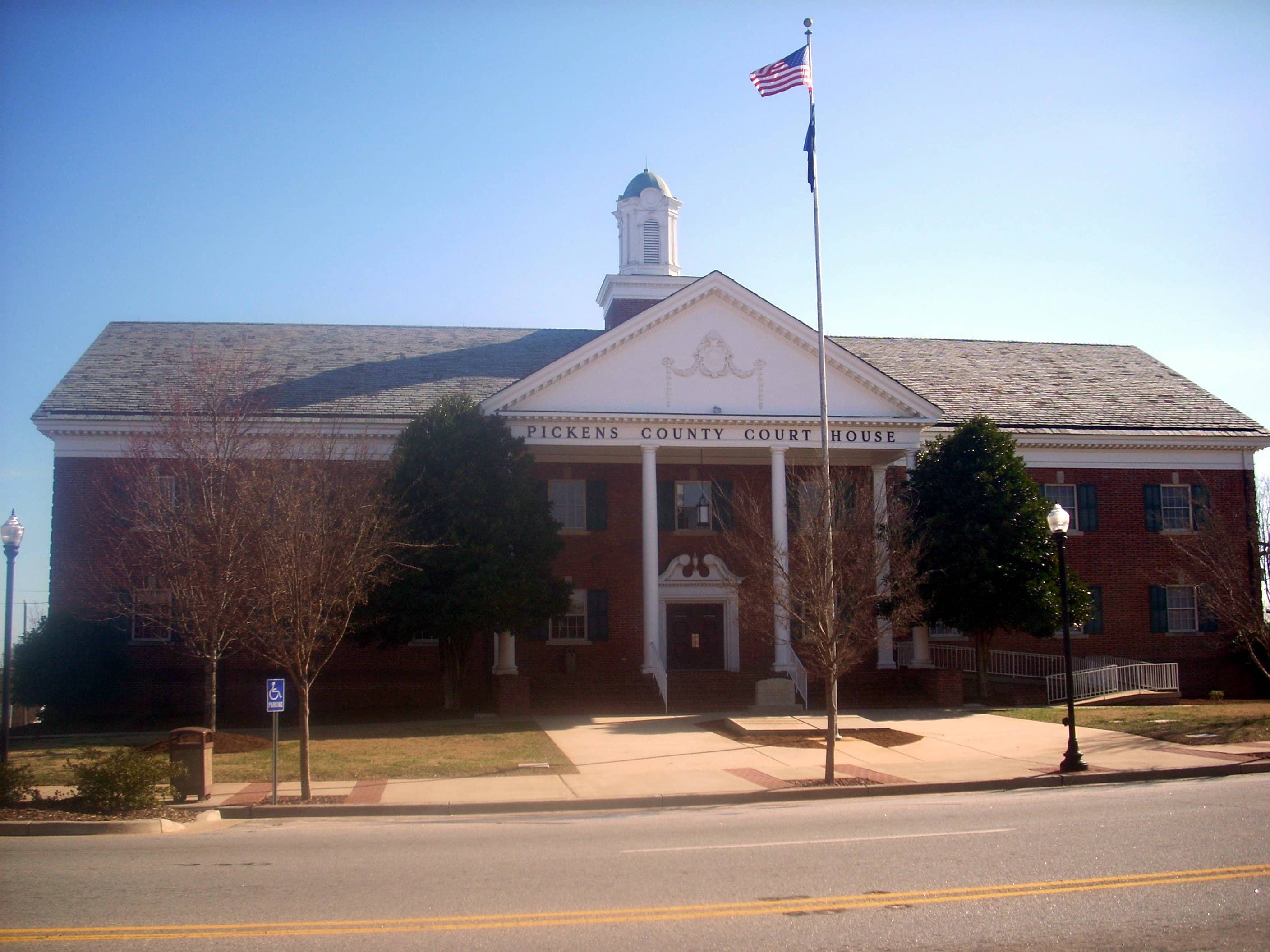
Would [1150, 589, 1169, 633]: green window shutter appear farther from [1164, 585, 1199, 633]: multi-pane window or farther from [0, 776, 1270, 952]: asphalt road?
[0, 776, 1270, 952]: asphalt road

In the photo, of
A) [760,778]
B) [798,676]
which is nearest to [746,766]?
[760,778]

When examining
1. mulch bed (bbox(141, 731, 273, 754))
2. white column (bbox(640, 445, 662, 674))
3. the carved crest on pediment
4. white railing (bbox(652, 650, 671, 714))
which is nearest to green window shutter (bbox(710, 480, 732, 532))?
white column (bbox(640, 445, 662, 674))

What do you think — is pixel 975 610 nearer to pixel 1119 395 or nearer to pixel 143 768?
pixel 1119 395

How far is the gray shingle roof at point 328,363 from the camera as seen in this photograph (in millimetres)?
30641

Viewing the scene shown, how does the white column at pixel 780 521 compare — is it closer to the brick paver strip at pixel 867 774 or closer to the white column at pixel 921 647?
the white column at pixel 921 647

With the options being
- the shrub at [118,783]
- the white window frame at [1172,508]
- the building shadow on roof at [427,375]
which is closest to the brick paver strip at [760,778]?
the shrub at [118,783]

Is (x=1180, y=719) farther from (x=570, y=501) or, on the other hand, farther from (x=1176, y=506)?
(x=570, y=501)

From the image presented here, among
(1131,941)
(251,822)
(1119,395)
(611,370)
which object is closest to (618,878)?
(1131,941)

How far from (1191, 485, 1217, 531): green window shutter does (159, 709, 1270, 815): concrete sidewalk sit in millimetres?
13269

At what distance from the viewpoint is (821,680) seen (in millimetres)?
28422

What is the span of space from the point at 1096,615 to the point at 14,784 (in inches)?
1160

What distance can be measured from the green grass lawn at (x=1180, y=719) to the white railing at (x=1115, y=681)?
5.36 ft

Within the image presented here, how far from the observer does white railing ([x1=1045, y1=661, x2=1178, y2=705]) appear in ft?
93.8

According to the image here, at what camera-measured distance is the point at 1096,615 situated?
33531mm
